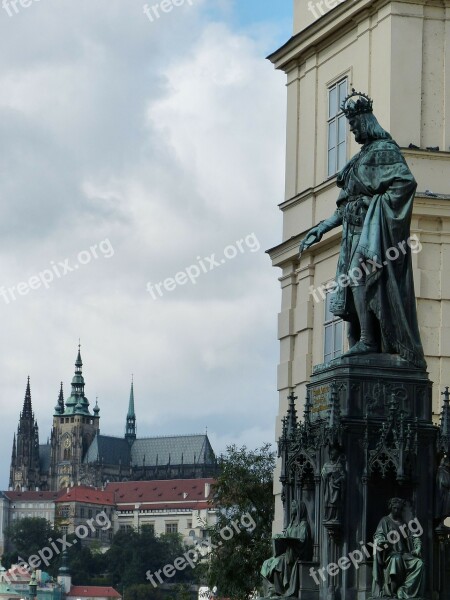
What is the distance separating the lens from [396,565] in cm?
1227

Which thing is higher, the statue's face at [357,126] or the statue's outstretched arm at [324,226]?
the statue's face at [357,126]

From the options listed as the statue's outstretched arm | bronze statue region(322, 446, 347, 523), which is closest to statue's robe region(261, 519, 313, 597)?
bronze statue region(322, 446, 347, 523)

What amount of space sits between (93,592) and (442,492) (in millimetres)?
163530

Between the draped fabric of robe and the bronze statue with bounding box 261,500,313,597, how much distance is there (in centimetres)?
158

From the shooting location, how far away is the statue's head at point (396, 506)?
1250cm

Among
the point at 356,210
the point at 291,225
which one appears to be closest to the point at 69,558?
the point at 291,225

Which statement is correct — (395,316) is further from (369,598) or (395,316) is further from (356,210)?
(369,598)

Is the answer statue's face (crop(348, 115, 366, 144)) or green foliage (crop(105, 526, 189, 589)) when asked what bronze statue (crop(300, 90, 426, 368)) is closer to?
statue's face (crop(348, 115, 366, 144))

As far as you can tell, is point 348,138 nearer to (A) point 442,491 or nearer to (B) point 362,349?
(B) point 362,349

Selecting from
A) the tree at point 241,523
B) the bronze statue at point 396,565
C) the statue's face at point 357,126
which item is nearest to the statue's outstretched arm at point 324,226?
the statue's face at point 357,126

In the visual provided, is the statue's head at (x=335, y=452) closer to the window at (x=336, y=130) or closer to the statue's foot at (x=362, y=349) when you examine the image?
the statue's foot at (x=362, y=349)

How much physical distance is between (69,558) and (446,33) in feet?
563

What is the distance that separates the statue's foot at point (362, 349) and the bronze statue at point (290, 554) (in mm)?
1317

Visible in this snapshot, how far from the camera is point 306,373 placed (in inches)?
1056
